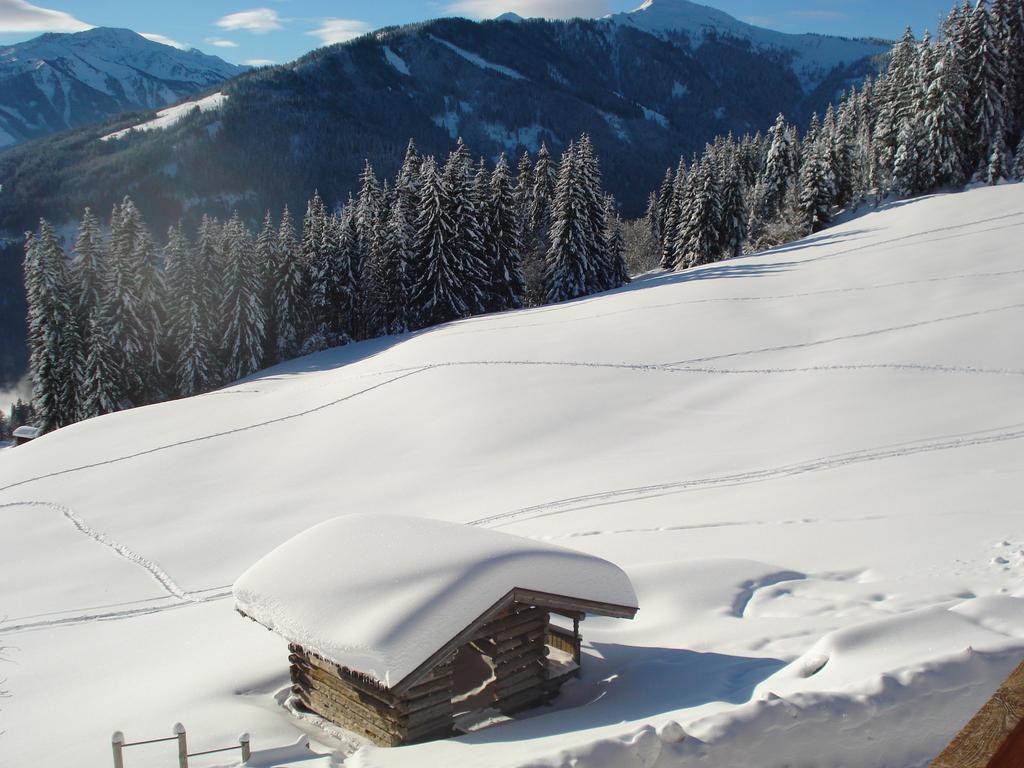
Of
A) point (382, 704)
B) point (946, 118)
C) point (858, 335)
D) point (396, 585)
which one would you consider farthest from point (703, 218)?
point (382, 704)

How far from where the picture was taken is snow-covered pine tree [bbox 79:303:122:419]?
4609cm

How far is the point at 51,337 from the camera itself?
46500 millimetres

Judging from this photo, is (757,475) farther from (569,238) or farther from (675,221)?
(675,221)

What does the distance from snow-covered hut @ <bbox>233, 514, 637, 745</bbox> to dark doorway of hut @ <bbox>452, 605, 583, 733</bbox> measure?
0.06 ft

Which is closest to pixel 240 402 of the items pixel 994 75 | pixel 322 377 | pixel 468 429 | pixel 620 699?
pixel 322 377

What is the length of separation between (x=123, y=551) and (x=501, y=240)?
3802 centimetres

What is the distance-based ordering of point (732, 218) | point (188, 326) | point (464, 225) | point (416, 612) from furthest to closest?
point (732, 218), point (464, 225), point (188, 326), point (416, 612)

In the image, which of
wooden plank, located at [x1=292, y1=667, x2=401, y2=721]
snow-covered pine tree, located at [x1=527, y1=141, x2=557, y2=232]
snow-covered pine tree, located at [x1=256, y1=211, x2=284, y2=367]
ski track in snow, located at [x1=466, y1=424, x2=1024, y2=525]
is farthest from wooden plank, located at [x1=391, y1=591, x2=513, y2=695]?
snow-covered pine tree, located at [x1=527, y1=141, x2=557, y2=232]

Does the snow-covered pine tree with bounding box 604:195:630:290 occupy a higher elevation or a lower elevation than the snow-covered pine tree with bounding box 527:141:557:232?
lower

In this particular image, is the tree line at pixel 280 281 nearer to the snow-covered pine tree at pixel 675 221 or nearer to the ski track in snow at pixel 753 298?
the snow-covered pine tree at pixel 675 221

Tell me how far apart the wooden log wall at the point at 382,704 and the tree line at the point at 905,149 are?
54501 millimetres

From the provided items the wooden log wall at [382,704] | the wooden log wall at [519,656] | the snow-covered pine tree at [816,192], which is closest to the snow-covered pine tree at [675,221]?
the snow-covered pine tree at [816,192]

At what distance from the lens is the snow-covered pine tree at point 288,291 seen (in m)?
54.7

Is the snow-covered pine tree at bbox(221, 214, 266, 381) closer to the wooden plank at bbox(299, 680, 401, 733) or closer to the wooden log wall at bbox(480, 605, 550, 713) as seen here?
the wooden plank at bbox(299, 680, 401, 733)
